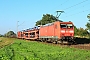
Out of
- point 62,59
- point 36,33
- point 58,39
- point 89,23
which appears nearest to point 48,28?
point 58,39

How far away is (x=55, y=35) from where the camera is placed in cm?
4028

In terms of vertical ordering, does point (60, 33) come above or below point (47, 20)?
below

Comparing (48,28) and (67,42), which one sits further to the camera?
(48,28)

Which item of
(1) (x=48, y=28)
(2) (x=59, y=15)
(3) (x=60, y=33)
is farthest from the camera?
(2) (x=59, y=15)

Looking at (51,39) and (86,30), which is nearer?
(51,39)

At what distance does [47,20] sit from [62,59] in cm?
11504

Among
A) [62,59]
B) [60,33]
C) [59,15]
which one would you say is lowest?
[62,59]

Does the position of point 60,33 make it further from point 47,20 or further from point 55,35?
point 47,20

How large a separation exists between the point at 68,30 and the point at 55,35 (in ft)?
9.06

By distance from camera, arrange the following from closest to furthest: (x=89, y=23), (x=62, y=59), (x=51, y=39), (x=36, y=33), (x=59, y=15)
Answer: (x=62, y=59)
(x=51, y=39)
(x=59, y=15)
(x=36, y=33)
(x=89, y=23)

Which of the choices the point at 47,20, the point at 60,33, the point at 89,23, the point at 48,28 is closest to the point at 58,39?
the point at 60,33

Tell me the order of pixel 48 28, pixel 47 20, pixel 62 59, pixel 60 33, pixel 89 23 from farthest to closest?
pixel 47 20 → pixel 89 23 → pixel 48 28 → pixel 60 33 → pixel 62 59

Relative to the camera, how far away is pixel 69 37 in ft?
126

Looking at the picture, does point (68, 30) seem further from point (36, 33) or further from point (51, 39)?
Answer: point (36, 33)
